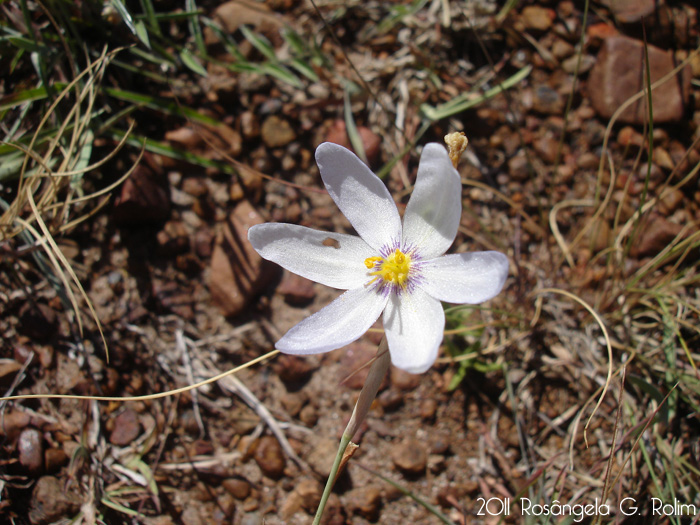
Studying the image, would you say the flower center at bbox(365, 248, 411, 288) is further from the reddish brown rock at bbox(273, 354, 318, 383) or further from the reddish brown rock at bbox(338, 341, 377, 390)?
the reddish brown rock at bbox(273, 354, 318, 383)

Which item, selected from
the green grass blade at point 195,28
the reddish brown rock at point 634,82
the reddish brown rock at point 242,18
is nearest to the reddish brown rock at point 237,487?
the green grass blade at point 195,28

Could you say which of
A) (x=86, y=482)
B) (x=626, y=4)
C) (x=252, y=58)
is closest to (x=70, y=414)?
(x=86, y=482)

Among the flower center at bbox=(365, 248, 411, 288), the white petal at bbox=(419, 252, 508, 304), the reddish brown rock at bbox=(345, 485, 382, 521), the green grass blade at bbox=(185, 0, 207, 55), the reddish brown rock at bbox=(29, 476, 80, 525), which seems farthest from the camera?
the green grass blade at bbox=(185, 0, 207, 55)

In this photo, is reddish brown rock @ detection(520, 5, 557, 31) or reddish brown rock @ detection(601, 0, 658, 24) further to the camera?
reddish brown rock @ detection(520, 5, 557, 31)

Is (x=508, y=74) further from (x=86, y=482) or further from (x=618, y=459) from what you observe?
(x=86, y=482)

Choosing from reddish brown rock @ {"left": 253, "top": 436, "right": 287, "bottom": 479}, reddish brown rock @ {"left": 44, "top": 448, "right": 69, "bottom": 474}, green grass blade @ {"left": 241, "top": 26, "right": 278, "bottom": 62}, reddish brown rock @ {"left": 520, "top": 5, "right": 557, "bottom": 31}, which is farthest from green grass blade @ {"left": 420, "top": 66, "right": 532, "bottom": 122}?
reddish brown rock @ {"left": 44, "top": 448, "right": 69, "bottom": 474}

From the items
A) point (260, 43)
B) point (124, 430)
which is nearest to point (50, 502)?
point (124, 430)
